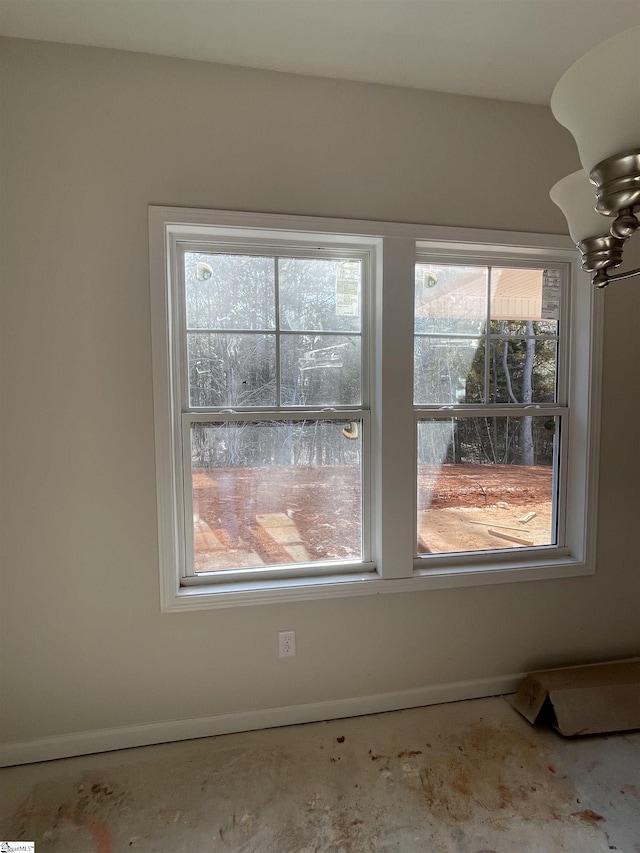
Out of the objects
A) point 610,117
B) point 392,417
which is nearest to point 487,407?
point 392,417

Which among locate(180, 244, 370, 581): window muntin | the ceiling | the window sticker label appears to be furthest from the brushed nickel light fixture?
the window sticker label

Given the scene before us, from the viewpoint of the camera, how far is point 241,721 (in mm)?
1847

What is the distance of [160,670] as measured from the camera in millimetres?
1783

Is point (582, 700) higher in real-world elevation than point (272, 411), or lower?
lower

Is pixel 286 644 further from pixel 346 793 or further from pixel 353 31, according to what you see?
pixel 353 31

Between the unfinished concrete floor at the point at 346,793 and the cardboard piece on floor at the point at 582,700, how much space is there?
5cm

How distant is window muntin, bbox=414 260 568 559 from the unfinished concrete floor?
2.55ft

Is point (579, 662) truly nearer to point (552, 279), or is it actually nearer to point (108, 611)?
point (552, 279)

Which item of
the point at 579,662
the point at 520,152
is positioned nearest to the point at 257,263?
the point at 520,152

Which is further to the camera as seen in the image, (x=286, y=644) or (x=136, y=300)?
(x=286, y=644)

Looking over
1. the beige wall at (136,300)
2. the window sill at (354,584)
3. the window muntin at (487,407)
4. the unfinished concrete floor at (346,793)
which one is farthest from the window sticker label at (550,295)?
the unfinished concrete floor at (346,793)

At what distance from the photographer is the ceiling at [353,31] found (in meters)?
1.43

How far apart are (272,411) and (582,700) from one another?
1.77 m

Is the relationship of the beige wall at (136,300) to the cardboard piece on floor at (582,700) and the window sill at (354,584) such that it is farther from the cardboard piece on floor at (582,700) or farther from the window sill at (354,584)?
the cardboard piece on floor at (582,700)
